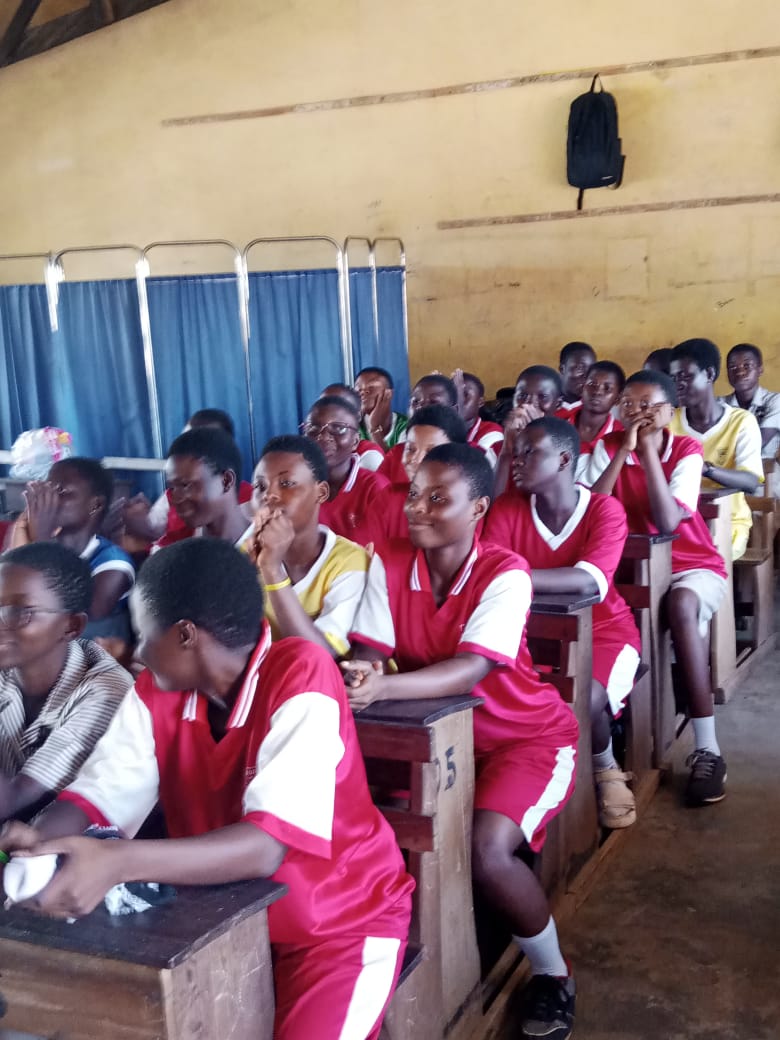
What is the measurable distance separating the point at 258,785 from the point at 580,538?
1.51 meters

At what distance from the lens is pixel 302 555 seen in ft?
7.28

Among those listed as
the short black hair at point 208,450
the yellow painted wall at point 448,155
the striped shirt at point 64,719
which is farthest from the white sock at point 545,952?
the yellow painted wall at point 448,155

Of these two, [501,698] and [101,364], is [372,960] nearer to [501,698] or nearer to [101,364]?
[501,698]

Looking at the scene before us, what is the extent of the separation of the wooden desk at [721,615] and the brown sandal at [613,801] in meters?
0.98

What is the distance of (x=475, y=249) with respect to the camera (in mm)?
6520

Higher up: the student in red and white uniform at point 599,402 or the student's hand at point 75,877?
the student in red and white uniform at point 599,402

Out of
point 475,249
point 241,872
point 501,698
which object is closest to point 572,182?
point 475,249

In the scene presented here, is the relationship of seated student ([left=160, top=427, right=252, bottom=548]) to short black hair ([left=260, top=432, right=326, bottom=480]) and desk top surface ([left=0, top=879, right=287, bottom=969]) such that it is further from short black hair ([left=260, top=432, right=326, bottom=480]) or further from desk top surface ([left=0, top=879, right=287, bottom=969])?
desk top surface ([left=0, top=879, right=287, bottom=969])

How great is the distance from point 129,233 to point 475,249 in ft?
8.63

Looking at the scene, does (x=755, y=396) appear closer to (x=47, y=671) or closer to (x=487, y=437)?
(x=487, y=437)

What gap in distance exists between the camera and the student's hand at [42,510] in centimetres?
250

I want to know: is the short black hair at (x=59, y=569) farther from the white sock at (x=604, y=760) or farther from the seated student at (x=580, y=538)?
the white sock at (x=604, y=760)

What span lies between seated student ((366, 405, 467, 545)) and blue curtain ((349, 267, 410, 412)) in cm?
294

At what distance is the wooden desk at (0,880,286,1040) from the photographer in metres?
1.07
